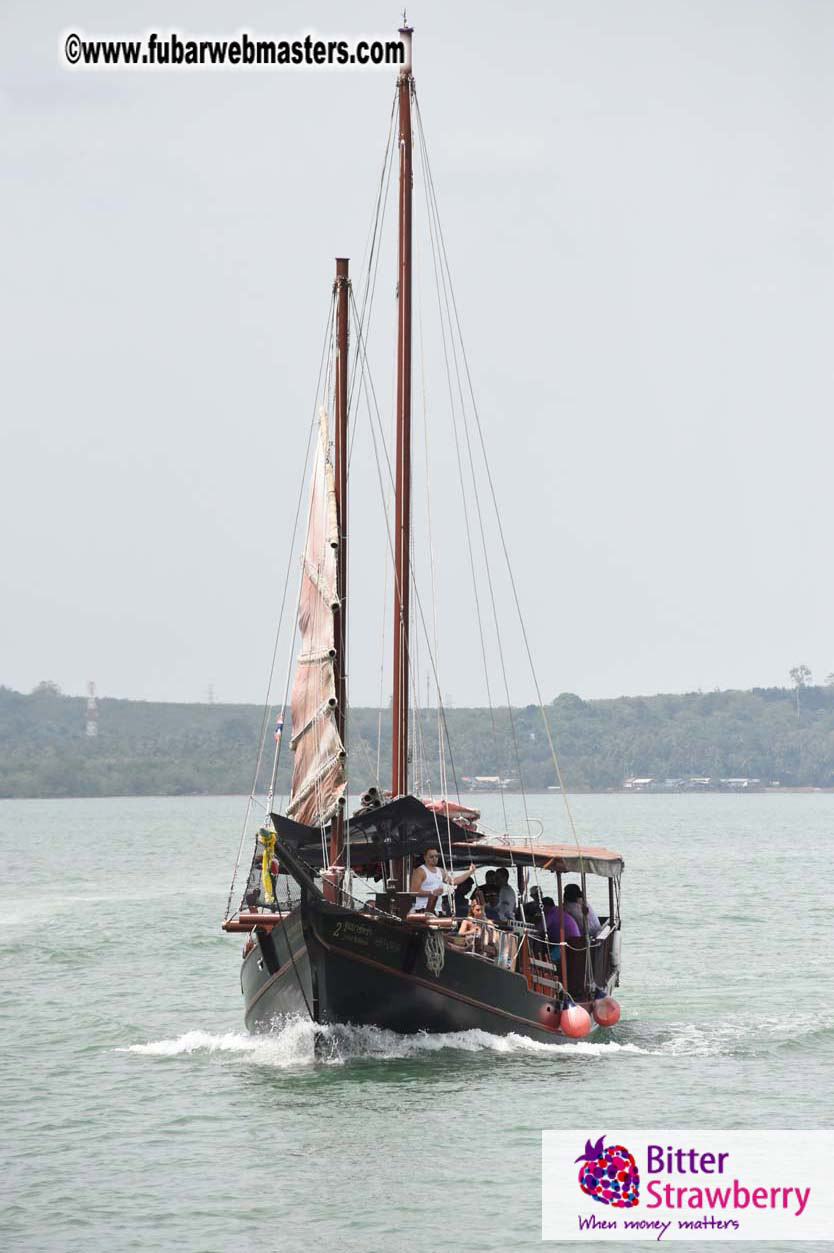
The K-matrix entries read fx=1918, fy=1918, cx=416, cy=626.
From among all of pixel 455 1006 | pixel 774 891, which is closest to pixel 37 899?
pixel 774 891

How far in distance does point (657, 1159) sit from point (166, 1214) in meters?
5.75

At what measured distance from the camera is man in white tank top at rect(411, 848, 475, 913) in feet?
91.5

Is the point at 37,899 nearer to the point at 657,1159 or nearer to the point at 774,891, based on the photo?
the point at 774,891

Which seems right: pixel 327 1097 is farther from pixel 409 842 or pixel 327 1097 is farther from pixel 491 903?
pixel 491 903

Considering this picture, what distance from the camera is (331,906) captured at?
26.2 metres

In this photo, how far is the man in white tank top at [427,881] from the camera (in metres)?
27.9

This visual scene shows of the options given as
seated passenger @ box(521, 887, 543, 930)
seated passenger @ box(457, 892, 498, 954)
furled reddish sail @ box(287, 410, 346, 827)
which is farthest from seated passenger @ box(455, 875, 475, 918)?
furled reddish sail @ box(287, 410, 346, 827)

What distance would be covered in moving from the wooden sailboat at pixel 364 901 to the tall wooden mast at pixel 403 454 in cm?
5

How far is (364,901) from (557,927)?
4.09 metres

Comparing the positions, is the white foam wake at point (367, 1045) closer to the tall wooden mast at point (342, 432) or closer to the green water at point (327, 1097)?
the green water at point (327, 1097)

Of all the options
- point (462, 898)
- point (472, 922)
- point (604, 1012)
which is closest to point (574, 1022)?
point (604, 1012)

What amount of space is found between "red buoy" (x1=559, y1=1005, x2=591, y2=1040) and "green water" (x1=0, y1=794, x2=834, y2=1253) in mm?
404

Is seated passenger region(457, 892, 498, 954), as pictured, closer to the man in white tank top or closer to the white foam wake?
the man in white tank top

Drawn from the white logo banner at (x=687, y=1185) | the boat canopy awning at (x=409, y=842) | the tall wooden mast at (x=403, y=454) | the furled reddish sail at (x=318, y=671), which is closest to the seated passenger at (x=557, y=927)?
the boat canopy awning at (x=409, y=842)
